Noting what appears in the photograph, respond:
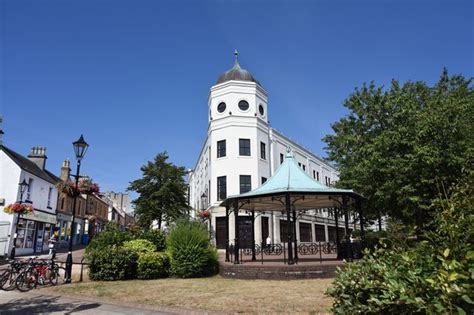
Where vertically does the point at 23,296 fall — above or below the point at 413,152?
below

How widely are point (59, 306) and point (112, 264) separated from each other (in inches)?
215

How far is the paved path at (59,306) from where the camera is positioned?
891 centimetres

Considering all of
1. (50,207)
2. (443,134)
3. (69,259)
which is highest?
(443,134)

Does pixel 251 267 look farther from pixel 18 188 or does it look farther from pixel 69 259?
pixel 18 188

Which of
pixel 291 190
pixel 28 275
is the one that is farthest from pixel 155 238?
pixel 291 190

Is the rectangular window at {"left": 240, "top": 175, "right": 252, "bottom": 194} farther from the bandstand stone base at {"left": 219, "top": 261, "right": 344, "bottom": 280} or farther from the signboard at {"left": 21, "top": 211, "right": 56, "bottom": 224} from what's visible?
the signboard at {"left": 21, "top": 211, "right": 56, "bottom": 224}

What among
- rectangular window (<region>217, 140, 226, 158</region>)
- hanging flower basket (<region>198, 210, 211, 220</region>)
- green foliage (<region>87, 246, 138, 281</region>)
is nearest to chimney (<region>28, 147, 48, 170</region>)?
hanging flower basket (<region>198, 210, 211, 220</region>)

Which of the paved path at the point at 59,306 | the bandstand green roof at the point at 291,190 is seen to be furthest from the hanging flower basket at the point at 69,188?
the bandstand green roof at the point at 291,190

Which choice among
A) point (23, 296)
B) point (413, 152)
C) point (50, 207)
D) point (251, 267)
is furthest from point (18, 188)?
point (413, 152)

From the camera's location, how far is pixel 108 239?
17328 mm

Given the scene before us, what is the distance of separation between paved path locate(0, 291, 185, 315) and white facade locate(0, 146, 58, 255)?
62.3ft

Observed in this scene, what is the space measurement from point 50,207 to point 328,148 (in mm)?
27783

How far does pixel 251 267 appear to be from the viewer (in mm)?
14695

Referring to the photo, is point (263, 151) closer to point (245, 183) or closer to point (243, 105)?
point (245, 183)
